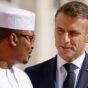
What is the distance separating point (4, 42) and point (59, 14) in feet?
2.34

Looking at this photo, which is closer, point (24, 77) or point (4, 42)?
point (4, 42)

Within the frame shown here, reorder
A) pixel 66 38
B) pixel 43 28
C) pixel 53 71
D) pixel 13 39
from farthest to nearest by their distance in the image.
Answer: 1. pixel 43 28
2. pixel 53 71
3. pixel 66 38
4. pixel 13 39

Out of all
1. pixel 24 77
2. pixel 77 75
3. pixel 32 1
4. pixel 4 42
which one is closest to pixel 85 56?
pixel 77 75

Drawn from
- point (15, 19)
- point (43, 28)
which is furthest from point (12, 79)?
point (43, 28)

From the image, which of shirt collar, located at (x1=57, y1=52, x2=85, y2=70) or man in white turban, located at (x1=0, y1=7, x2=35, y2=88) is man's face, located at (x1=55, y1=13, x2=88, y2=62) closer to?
shirt collar, located at (x1=57, y1=52, x2=85, y2=70)

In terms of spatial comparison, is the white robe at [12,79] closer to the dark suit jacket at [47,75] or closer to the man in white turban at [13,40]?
the man in white turban at [13,40]

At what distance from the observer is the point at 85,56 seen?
3.58m

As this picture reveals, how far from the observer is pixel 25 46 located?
3.04 metres

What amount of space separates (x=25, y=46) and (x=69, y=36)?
54 cm

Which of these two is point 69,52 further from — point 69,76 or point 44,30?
point 44,30

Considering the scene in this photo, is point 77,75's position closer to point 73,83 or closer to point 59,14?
point 73,83

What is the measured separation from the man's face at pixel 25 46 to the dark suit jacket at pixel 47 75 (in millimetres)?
545

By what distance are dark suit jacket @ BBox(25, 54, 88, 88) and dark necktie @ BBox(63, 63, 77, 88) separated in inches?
1.9

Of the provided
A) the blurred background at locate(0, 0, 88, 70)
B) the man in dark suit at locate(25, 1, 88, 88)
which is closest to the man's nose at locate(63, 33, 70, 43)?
the man in dark suit at locate(25, 1, 88, 88)
